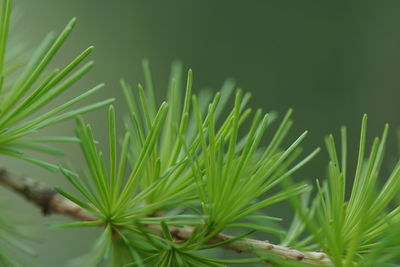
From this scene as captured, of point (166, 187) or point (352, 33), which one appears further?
point (352, 33)

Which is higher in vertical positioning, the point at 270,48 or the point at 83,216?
the point at 270,48

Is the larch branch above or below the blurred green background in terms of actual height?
below

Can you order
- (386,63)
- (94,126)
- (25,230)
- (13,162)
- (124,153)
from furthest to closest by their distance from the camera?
(386,63)
(94,126)
(13,162)
(25,230)
(124,153)

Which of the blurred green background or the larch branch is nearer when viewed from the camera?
the larch branch

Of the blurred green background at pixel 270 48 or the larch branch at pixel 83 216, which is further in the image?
the blurred green background at pixel 270 48

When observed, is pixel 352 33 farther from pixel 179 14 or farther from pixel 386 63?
pixel 179 14

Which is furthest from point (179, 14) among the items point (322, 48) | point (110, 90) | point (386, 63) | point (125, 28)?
point (386, 63)

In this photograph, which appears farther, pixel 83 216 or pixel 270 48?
pixel 270 48

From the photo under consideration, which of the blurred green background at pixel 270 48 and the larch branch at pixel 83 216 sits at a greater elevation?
the blurred green background at pixel 270 48
